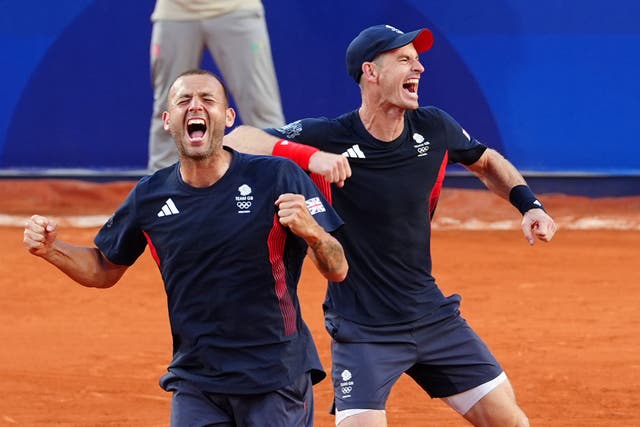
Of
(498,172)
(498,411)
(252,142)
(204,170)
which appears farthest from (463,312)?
(204,170)

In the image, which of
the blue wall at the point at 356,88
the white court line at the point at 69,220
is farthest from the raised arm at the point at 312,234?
the white court line at the point at 69,220

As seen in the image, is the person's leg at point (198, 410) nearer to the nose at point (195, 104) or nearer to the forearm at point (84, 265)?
the forearm at point (84, 265)

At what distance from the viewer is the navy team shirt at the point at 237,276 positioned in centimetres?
533

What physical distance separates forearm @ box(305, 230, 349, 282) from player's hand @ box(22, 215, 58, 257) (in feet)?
3.62

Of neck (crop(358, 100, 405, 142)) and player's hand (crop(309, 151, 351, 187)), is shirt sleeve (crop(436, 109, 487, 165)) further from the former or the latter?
player's hand (crop(309, 151, 351, 187))

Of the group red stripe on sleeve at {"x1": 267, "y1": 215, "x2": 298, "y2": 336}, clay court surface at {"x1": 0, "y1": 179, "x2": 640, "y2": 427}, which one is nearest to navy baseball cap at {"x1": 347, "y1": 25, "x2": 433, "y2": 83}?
red stripe on sleeve at {"x1": 267, "y1": 215, "x2": 298, "y2": 336}

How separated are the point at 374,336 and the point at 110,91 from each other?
377 inches

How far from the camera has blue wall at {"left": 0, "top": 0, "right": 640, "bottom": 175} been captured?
48.4 ft

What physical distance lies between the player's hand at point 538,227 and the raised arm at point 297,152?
3.26ft

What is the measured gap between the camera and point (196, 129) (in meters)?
5.46

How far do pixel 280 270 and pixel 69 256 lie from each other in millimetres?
954

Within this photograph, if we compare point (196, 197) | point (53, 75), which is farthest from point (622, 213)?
point (196, 197)

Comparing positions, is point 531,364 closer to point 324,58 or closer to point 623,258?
point 623,258

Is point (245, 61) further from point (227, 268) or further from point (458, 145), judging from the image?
point (227, 268)
